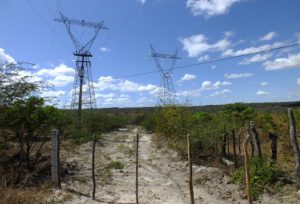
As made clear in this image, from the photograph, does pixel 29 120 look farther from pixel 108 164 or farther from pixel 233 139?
pixel 233 139

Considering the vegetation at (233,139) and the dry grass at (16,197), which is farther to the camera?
the vegetation at (233,139)

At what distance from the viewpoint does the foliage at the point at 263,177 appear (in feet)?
34.4

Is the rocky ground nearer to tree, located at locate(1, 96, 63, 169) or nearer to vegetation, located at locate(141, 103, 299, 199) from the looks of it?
vegetation, located at locate(141, 103, 299, 199)

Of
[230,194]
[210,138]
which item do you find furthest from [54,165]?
[210,138]

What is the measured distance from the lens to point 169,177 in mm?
14258

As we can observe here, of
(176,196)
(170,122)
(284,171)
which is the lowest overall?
(176,196)

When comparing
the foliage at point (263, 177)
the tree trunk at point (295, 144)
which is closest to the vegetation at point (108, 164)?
the foliage at point (263, 177)

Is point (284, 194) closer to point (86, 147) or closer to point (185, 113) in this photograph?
point (185, 113)

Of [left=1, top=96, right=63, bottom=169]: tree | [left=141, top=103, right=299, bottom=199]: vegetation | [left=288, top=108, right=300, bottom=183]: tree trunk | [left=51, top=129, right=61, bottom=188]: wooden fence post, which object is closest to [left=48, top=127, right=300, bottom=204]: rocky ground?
[left=51, top=129, right=61, bottom=188]: wooden fence post

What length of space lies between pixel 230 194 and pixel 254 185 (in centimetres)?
80

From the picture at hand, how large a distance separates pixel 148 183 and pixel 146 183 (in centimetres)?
7

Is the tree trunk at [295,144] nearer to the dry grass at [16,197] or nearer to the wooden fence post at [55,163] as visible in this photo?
the dry grass at [16,197]

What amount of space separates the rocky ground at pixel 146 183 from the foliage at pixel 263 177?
0.39 metres

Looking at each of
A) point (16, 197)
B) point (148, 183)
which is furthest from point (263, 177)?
point (16, 197)
